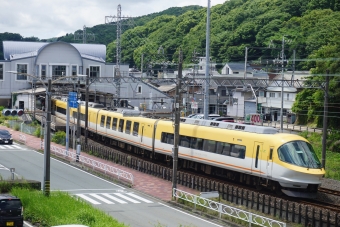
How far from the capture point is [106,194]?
24844mm

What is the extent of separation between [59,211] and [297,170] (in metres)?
9.43

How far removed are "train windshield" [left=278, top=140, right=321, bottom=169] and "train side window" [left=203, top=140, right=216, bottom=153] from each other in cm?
484

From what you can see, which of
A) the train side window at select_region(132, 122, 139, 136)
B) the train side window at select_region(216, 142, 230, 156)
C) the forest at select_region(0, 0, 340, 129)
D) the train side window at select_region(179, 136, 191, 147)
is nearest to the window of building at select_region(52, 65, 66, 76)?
the forest at select_region(0, 0, 340, 129)

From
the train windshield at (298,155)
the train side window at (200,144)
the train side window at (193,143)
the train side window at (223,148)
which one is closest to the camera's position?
the train windshield at (298,155)

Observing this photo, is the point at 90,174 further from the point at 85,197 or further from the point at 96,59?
the point at 96,59

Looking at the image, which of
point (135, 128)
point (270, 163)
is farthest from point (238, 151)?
point (135, 128)

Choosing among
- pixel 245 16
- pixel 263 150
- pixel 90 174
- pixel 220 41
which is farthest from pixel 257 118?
pixel 245 16

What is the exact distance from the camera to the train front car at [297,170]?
2147 cm

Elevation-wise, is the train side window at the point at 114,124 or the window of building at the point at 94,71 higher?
the window of building at the point at 94,71

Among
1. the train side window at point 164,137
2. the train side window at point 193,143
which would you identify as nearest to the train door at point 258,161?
the train side window at point 193,143

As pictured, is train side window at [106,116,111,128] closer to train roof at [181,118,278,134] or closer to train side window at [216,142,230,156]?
train roof at [181,118,278,134]

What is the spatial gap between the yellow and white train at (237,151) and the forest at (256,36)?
15525 mm

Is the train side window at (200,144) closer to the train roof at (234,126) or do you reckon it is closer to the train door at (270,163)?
the train roof at (234,126)

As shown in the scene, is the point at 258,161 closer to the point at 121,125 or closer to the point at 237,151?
the point at 237,151
